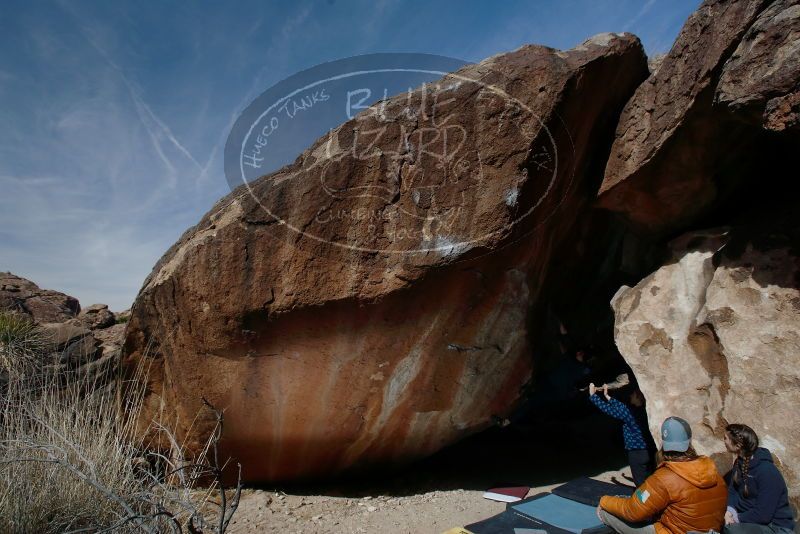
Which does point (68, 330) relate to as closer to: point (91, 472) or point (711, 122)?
point (91, 472)

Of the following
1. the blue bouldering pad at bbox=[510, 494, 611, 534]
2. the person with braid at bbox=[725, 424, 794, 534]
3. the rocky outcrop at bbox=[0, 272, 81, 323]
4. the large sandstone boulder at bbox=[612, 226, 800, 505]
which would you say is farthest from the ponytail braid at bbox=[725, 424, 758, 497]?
the rocky outcrop at bbox=[0, 272, 81, 323]

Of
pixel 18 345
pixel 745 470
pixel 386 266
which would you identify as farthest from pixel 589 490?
pixel 18 345

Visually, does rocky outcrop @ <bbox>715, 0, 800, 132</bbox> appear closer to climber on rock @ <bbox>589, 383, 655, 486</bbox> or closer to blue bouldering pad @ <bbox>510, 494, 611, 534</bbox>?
climber on rock @ <bbox>589, 383, 655, 486</bbox>

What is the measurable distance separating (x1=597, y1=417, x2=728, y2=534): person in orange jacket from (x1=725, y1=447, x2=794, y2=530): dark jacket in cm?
30

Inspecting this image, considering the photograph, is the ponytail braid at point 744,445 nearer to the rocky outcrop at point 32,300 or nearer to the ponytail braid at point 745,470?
the ponytail braid at point 745,470

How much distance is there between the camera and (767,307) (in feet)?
10.7

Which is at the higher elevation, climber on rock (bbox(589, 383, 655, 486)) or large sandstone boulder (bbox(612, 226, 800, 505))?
large sandstone boulder (bbox(612, 226, 800, 505))

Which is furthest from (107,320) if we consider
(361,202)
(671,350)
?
(671,350)

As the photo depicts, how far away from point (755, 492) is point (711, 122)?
87.8 inches

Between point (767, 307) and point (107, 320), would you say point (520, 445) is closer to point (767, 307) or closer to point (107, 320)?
point (767, 307)

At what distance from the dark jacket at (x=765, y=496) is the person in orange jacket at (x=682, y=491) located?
1.00 feet

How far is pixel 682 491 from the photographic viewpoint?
8.34 ft

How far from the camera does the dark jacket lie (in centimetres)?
271

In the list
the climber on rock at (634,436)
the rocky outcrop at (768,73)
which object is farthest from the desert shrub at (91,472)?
the rocky outcrop at (768,73)
